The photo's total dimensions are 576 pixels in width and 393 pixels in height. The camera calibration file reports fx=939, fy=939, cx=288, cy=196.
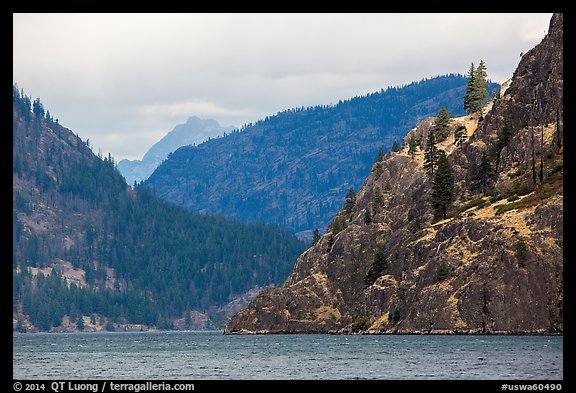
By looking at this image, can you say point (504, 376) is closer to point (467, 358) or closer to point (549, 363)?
point (549, 363)

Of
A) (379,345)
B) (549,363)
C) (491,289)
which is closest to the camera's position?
(549,363)

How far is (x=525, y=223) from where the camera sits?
193 meters

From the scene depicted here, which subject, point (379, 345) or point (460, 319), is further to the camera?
point (460, 319)

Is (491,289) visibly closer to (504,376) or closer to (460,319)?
(460,319)

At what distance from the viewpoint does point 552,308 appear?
182250 mm
